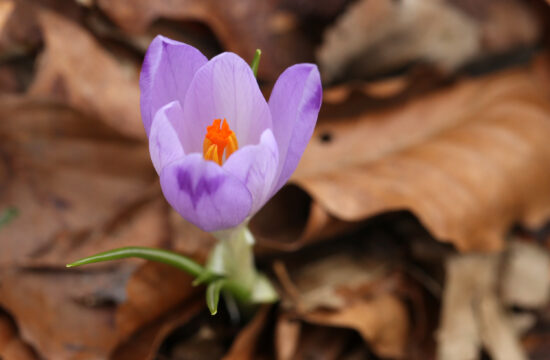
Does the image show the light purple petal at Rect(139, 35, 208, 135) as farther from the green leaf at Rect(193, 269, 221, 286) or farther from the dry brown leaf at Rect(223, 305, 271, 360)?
the dry brown leaf at Rect(223, 305, 271, 360)

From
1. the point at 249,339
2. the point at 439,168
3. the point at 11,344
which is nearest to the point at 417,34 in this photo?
the point at 439,168

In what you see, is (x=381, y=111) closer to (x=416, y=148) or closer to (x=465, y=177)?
(x=416, y=148)

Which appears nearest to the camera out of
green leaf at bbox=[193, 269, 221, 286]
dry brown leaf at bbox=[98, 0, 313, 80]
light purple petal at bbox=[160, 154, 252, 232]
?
light purple petal at bbox=[160, 154, 252, 232]

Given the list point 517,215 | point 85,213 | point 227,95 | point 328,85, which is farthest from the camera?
point 328,85

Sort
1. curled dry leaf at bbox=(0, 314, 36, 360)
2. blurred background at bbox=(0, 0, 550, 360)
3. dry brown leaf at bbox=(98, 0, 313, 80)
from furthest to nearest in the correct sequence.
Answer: dry brown leaf at bbox=(98, 0, 313, 80) → blurred background at bbox=(0, 0, 550, 360) → curled dry leaf at bbox=(0, 314, 36, 360)

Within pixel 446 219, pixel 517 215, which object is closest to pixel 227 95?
pixel 446 219

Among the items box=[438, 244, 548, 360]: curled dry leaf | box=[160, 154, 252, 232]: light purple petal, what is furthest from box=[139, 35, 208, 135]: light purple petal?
box=[438, 244, 548, 360]: curled dry leaf

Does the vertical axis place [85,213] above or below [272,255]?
above

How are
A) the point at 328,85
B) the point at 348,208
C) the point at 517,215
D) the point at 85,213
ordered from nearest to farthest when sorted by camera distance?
the point at 348,208, the point at 85,213, the point at 517,215, the point at 328,85
